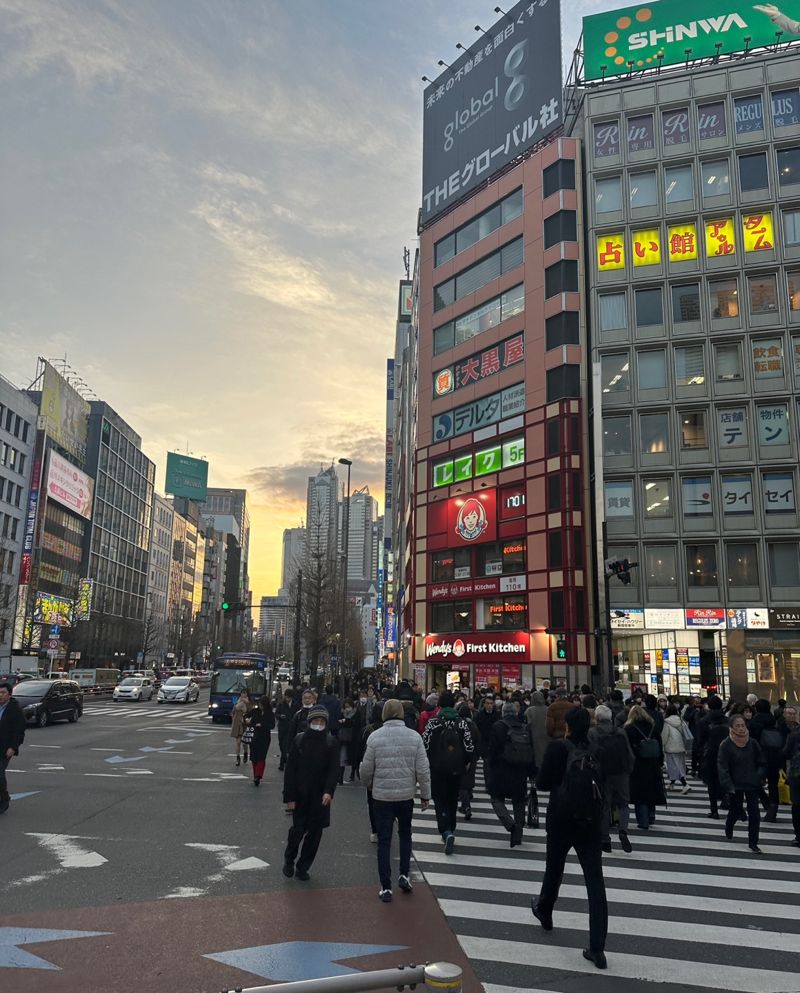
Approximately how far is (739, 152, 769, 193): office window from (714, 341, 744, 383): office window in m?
7.79

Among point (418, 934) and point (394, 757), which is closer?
point (418, 934)

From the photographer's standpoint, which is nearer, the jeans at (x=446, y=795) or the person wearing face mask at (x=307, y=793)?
the person wearing face mask at (x=307, y=793)

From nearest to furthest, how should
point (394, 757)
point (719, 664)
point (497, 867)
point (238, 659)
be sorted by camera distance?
1. point (394, 757)
2. point (497, 867)
3. point (719, 664)
4. point (238, 659)

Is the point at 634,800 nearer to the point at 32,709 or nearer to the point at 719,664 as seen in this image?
the point at 32,709

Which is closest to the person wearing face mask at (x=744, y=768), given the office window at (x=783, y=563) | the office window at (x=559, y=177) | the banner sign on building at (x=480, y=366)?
the office window at (x=783, y=563)

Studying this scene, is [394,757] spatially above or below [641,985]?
above

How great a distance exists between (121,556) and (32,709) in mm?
77272

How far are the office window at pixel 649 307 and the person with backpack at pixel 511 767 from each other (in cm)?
3125

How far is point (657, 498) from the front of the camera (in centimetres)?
3559

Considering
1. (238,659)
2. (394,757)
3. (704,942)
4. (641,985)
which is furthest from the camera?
(238,659)

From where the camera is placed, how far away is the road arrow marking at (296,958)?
532 centimetres

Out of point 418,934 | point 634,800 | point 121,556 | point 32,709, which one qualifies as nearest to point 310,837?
point 418,934

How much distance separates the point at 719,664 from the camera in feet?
110

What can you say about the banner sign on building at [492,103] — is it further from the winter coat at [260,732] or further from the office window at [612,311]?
the winter coat at [260,732]
